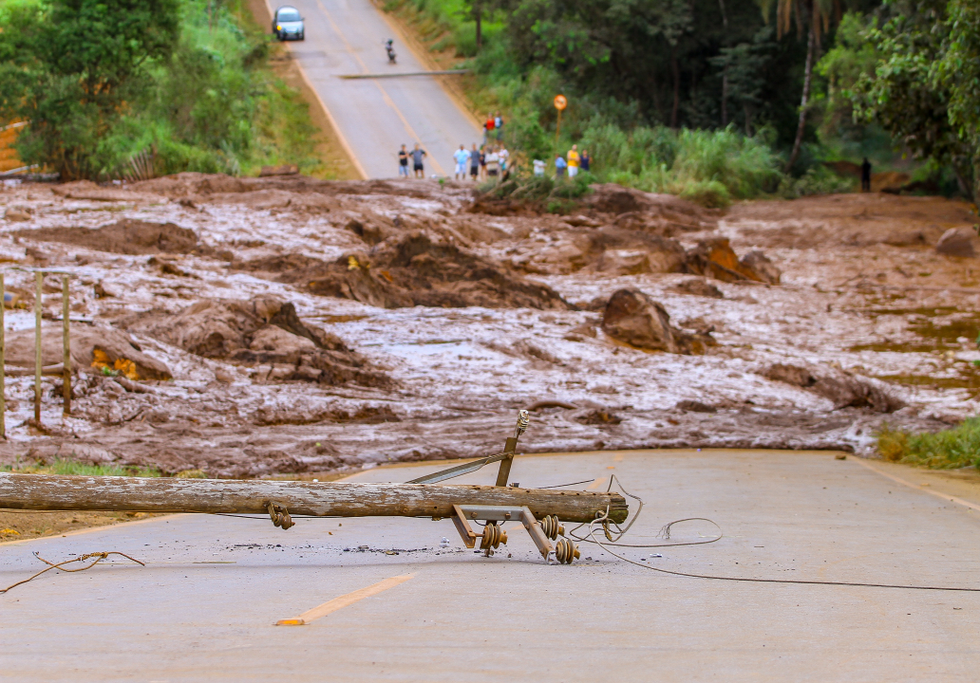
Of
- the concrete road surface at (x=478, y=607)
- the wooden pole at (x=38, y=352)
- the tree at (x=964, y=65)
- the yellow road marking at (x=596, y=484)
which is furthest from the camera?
the tree at (x=964, y=65)

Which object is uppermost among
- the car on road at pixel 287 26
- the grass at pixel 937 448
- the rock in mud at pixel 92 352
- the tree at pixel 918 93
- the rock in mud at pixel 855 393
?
the car on road at pixel 287 26

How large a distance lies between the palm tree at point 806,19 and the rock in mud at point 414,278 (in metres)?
21.9

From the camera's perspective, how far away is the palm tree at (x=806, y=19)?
39.4 m

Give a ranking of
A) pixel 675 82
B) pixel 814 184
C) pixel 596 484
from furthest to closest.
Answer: pixel 675 82, pixel 814 184, pixel 596 484

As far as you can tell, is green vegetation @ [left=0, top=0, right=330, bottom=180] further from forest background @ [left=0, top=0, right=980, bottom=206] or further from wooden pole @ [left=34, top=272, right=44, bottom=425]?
wooden pole @ [left=34, top=272, right=44, bottom=425]

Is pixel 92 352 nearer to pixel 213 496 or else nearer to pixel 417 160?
pixel 213 496

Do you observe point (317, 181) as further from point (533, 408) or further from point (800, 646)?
point (800, 646)

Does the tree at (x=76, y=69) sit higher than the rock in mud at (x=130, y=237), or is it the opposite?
the tree at (x=76, y=69)

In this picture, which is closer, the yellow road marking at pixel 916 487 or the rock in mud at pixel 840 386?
the yellow road marking at pixel 916 487

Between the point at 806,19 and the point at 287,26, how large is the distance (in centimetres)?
2784

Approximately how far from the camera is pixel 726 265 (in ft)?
85.9

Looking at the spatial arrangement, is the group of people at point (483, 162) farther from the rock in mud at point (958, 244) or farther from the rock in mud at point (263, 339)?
the rock in mud at point (263, 339)

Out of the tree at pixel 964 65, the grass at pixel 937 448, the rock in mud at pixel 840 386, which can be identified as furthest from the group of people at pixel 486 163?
the grass at pixel 937 448

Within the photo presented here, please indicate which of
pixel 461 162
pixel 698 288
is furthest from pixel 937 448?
pixel 461 162
